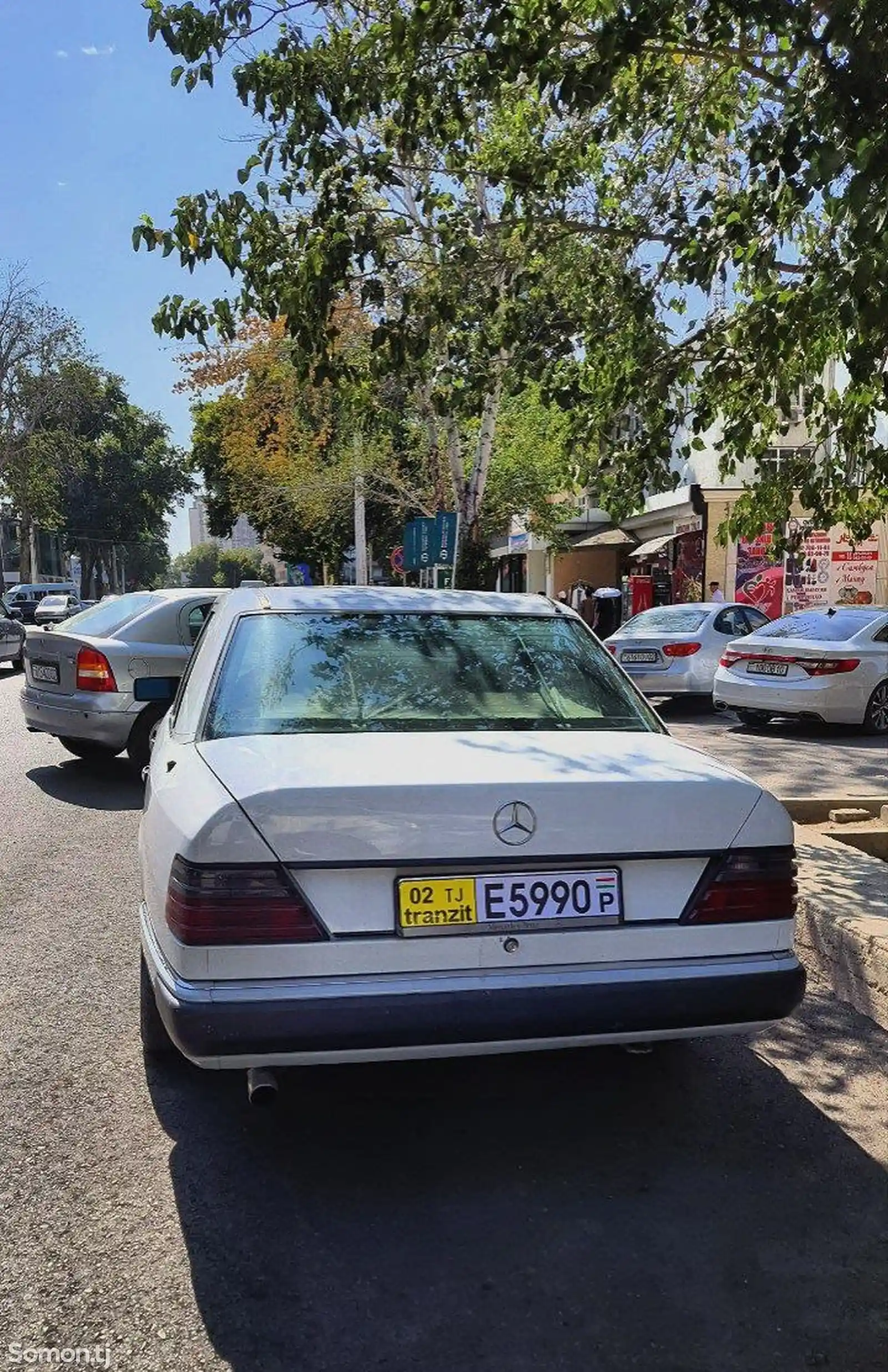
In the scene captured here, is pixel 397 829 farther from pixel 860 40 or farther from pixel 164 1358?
pixel 860 40

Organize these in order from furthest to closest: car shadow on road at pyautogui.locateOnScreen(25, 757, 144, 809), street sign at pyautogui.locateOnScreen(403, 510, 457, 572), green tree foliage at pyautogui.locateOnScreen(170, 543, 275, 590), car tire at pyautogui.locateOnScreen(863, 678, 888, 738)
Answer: green tree foliage at pyautogui.locateOnScreen(170, 543, 275, 590) < street sign at pyautogui.locateOnScreen(403, 510, 457, 572) < car tire at pyautogui.locateOnScreen(863, 678, 888, 738) < car shadow on road at pyautogui.locateOnScreen(25, 757, 144, 809)

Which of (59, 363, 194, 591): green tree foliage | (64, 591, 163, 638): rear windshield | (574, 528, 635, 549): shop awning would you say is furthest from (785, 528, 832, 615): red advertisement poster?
(59, 363, 194, 591): green tree foliage

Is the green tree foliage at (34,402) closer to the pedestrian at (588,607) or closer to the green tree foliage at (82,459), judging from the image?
the green tree foliage at (82,459)

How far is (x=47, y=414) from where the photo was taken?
45.9 metres

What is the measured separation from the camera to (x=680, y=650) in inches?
565

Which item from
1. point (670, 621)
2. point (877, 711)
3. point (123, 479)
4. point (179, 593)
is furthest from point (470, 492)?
point (123, 479)

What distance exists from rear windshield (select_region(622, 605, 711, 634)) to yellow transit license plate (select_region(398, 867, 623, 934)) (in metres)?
12.0

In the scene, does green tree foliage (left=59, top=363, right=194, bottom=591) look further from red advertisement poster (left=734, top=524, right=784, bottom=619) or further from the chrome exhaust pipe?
the chrome exhaust pipe

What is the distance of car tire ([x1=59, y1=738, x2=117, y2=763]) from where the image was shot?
30.6 feet

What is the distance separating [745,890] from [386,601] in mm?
1691

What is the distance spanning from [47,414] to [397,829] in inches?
1870

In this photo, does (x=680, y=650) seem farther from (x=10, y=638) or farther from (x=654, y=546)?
(x=654, y=546)

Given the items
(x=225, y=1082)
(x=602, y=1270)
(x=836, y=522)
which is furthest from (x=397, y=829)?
(x=836, y=522)

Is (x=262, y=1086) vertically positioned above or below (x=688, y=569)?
below
